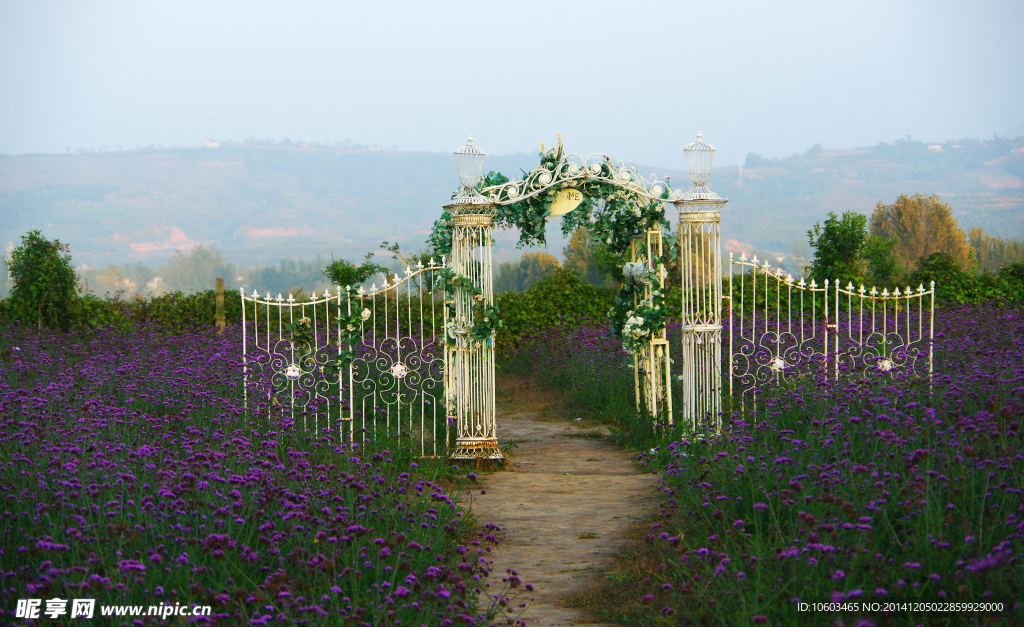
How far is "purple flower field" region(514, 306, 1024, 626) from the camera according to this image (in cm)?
342

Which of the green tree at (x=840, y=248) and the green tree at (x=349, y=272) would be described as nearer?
the green tree at (x=840, y=248)

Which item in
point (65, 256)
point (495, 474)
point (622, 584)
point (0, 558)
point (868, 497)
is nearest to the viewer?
point (0, 558)

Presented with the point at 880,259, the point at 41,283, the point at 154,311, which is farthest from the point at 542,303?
the point at 41,283

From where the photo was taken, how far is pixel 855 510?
379 centimetres

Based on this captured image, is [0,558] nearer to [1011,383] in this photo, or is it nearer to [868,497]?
[868,497]

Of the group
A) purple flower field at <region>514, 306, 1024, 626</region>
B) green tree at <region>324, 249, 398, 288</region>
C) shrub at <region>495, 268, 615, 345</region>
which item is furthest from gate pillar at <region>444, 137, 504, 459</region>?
green tree at <region>324, 249, 398, 288</region>

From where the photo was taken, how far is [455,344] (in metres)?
8.09

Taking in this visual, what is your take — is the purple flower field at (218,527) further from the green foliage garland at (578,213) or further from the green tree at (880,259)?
the green tree at (880,259)

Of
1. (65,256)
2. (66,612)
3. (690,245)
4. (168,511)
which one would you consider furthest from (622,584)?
(65,256)

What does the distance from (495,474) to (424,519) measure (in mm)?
3053

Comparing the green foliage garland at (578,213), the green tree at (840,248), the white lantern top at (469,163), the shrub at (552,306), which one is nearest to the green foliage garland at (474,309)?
the green foliage garland at (578,213)

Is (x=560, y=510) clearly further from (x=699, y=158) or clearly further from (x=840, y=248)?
(x=840, y=248)

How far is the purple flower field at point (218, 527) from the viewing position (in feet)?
11.1

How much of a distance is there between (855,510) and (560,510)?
10.3 feet
